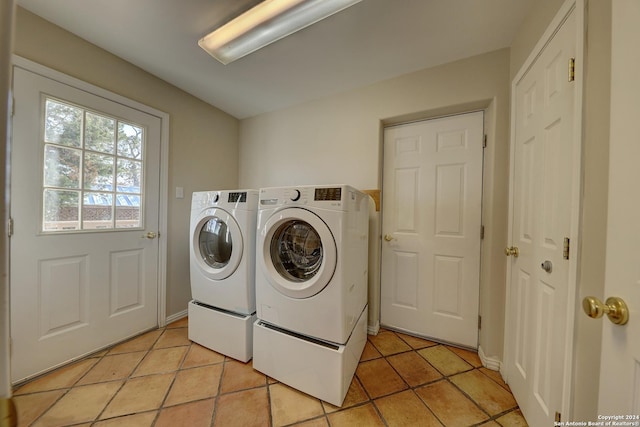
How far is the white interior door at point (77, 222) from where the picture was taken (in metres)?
1.32

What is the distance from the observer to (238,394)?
1288 millimetres

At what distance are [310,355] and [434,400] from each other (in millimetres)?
748

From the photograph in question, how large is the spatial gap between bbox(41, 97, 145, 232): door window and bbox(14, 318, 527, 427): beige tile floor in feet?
3.16

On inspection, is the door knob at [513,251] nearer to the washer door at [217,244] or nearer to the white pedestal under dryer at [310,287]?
the white pedestal under dryer at [310,287]

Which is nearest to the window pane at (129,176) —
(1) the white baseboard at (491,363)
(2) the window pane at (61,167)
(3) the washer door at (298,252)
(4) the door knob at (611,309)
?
(2) the window pane at (61,167)

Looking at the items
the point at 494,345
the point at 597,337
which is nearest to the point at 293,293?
the point at 597,337

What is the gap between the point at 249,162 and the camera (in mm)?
2611

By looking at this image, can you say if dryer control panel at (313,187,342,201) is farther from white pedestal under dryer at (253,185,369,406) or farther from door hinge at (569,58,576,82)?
door hinge at (569,58,576,82)

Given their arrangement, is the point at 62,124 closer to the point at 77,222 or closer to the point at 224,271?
the point at 77,222

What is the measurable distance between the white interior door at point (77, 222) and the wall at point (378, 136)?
1.06 metres

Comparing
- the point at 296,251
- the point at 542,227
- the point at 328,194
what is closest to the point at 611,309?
the point at 542,227

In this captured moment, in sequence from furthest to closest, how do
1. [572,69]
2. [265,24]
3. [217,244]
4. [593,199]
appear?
[217,244], [265,24], [572,69], [593,199]

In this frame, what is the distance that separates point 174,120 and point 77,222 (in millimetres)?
1099

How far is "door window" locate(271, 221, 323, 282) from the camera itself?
1.40m
